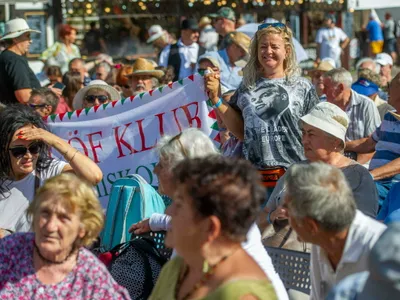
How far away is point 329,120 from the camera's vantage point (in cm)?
538

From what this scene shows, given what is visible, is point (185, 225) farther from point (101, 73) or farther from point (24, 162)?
point (101, 73)

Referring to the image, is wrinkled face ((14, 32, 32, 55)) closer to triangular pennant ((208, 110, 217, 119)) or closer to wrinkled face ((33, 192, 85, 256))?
triangular pennant ((208, 110, 217, 119))

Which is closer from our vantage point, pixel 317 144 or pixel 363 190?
pixel 363 190

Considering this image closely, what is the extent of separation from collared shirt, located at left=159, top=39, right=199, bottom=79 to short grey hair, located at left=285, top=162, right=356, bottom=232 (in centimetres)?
947

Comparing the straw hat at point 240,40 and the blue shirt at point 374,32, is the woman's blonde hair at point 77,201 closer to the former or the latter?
the straw hat at point 240,40

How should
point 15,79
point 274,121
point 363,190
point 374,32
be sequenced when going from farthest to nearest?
point 374,32, point 15,79, point 274,121, point 363,190

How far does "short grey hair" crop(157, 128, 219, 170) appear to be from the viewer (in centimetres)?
442

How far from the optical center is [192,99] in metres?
6.97

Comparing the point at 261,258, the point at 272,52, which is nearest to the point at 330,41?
the point at 272,52

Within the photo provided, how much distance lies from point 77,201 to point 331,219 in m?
1.07

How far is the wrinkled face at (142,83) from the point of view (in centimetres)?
955

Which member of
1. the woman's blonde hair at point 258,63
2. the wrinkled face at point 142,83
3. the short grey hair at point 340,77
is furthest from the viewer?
the wrinkled face at point 142,83

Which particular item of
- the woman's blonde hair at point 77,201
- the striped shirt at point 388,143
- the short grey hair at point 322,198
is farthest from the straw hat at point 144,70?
the short grey hair at point 322,198

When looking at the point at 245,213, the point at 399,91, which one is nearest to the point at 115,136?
the point at 399,91
